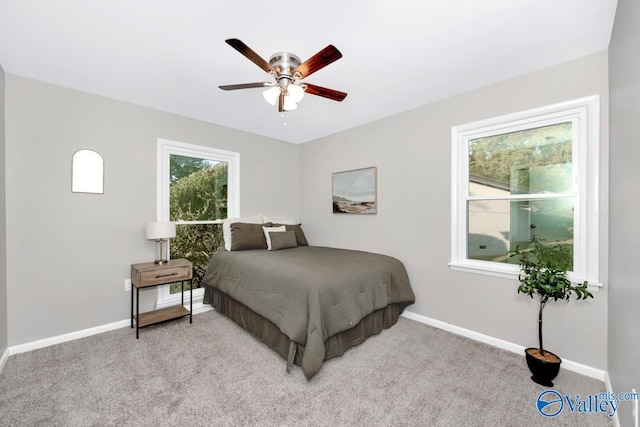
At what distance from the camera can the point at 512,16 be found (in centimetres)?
167

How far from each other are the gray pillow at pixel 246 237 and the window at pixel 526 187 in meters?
2.33

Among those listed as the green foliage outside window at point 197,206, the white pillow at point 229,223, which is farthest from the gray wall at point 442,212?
the green foliage outside window at point 197,206

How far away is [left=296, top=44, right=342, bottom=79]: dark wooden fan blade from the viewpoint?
1.55 m

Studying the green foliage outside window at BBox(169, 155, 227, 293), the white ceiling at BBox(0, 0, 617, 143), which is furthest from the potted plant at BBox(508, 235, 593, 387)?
the green foliage outside window at BBox(169, 155, 227, 293)

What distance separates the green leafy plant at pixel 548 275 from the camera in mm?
1912

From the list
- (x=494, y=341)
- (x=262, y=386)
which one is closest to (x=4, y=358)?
(x=262, y=386)

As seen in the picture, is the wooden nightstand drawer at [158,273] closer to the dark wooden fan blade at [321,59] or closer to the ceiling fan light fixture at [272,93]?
the ceiling fan light fixture at [272,93]

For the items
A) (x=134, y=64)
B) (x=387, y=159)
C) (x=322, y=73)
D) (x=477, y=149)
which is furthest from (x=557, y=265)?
(x=134, y=64)

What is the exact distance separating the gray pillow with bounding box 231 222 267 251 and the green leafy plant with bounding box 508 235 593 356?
2795mm

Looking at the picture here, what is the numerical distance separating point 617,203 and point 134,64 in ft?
11.9

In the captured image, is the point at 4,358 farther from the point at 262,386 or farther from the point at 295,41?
the point at 295,41

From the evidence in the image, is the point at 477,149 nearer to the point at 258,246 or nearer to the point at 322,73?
the point at 322,73

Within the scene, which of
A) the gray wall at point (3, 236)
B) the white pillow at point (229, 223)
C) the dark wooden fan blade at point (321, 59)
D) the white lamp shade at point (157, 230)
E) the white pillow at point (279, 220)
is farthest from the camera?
the white pillow at point (279, 220)

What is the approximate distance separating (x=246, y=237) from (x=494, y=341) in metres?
2.90
